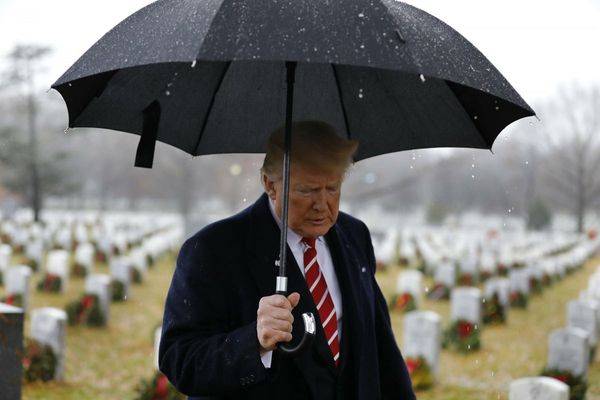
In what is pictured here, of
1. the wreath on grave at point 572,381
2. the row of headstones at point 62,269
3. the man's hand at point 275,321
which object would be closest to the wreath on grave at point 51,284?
the row of headstones at point 62,269

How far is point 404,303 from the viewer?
11.9 meters

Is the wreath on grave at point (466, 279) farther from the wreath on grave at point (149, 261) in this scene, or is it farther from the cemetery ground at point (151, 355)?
the wreath on grave at point (149, 261)

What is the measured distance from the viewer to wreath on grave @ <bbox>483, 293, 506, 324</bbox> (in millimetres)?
11391

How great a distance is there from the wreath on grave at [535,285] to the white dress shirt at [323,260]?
43.6ft

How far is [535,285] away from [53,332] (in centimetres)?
1057

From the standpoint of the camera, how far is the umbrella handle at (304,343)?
77.2 inches

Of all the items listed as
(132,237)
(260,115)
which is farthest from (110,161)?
(260,115)

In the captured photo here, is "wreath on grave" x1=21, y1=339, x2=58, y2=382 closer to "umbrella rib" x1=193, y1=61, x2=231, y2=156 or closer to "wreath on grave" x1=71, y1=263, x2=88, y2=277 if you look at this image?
"umbrella rib" x1=193, y1=61, x2=231, y2=156

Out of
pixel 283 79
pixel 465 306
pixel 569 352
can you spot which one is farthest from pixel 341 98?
pixel 465 306

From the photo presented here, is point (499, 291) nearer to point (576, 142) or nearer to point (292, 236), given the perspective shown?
point (292, 236)

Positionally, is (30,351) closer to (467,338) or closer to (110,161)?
(467,338)

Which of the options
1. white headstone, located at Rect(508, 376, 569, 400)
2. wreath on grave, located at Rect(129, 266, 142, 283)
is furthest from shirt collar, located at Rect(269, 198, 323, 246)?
wreath on grave, located at Rect(129, 266, 142, 283)

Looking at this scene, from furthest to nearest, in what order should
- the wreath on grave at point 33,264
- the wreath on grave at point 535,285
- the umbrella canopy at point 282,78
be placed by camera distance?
1. the wreath on grave at point 33,264
2. the wreath on grave at point 535,285
3. the umbrella canopy at point 282,78

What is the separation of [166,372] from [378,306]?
747mm
